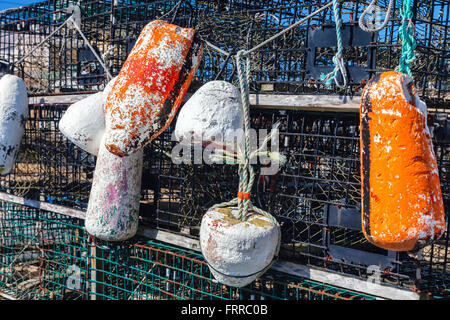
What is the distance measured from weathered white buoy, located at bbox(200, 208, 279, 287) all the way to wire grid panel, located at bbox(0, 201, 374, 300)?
0.40m

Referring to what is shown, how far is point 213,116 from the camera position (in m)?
2.00

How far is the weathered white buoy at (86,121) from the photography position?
265 cm

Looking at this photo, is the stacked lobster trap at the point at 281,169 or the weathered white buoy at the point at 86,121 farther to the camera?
the weathered white buoy at the point at 86,121

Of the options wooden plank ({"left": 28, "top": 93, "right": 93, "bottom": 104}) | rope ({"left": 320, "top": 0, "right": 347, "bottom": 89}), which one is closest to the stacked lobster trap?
wooden plank ({"left": 28, "top": 93, "right": 93, "bottom": 104})

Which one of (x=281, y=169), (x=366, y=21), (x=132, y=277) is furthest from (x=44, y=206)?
(x=366, y=21)

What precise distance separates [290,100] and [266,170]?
A: 1.39 feet

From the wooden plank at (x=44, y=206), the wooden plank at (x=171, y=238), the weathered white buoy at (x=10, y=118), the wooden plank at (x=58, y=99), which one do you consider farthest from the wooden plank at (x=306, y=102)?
the weathered white buoy at (x=10, y=118)

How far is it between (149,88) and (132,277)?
166 cm

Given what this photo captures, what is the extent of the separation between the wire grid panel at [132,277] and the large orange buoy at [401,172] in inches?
24.5

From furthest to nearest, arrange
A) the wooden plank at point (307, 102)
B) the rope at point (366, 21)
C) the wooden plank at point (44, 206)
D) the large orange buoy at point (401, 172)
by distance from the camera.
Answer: the wooden plank at point (44, 206)
the wooden plank at point (307, 102)
the rope at point (366, 21)
the large orange buoy at point (401, 172)

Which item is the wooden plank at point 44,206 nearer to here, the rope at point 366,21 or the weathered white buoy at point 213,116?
the weathered white buoy at point 213,116

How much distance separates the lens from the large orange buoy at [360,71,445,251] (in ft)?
5.23

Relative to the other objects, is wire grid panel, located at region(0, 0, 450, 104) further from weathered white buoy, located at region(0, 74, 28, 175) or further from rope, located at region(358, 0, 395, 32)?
weathered white buoy, located at region(0, 74, 28, 175)
